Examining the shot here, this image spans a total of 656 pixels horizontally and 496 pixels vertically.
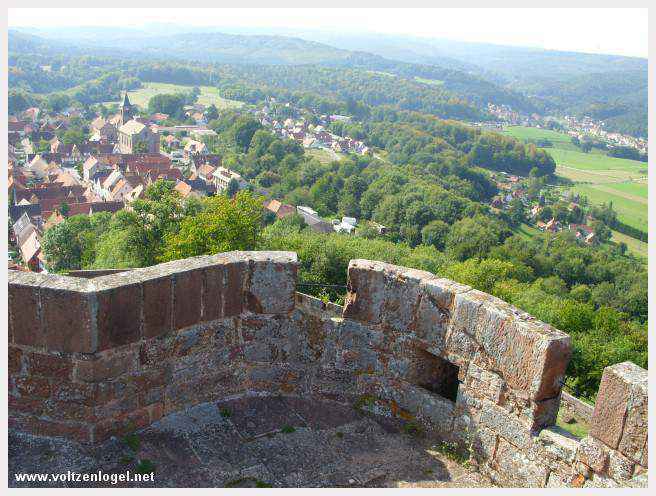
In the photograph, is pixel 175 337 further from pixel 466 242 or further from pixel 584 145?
pixel 584 145

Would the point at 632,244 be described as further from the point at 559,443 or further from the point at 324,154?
the point at 559,443

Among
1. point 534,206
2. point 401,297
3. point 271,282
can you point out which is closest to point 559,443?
point 401,297

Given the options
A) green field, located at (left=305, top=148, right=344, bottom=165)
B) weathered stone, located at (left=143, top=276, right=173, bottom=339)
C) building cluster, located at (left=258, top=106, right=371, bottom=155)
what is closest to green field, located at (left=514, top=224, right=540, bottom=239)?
green field, located at (left=305, top=148, right=344, bottom=165)

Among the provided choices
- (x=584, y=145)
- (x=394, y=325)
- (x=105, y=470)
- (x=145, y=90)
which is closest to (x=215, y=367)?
(x=105, y=470)

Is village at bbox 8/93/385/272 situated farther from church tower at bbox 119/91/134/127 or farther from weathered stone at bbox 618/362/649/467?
weathered stone at bbox 618/362/649/467

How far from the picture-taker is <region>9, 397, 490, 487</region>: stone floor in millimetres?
4542

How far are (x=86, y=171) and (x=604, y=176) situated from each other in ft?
300

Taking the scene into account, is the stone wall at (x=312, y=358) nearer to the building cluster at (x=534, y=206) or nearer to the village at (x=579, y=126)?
the building cluster at (x=534, y=206)

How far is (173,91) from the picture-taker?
600 ft

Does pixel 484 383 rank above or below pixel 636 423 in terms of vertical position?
below

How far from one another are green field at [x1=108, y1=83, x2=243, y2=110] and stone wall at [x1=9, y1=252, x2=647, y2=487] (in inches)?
6190

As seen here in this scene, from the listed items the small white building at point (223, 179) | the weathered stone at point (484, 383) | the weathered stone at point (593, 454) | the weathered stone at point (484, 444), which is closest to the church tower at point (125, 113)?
the small white building at point (223, 179)

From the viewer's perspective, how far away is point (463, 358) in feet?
16.9

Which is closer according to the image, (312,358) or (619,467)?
(619,467)
